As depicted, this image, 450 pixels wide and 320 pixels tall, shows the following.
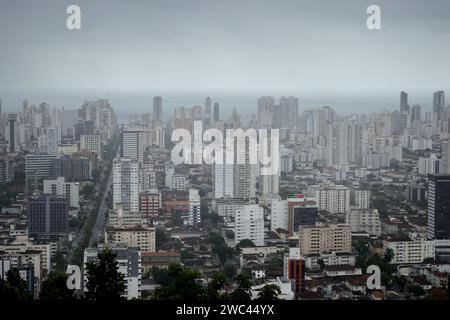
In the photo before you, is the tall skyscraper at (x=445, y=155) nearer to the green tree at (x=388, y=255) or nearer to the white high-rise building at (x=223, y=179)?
the green tree at (x=388, y=255)

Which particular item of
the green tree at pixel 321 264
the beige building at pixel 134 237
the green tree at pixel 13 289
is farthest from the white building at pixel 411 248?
the green tree at pixel 13 289

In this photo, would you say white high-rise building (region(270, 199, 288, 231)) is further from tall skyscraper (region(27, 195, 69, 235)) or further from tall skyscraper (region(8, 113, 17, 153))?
tall skyscraper (region(8, 113, 17, 153))

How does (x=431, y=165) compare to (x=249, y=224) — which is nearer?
(x=249, y=224)

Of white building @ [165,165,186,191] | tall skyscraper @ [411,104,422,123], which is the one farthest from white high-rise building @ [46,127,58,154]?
tall skyscraper @ [411,104,422,123]

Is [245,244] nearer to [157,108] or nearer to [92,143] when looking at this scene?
[157,108]

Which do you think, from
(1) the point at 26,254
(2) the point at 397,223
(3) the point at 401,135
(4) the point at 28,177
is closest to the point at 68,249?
(1) the point at 26,254

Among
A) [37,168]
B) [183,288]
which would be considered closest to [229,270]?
[183,288]
